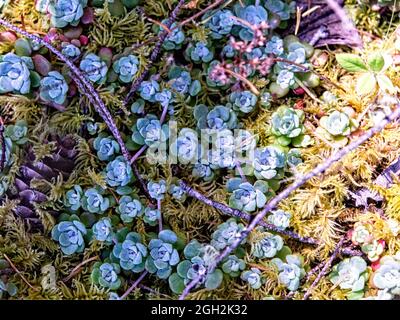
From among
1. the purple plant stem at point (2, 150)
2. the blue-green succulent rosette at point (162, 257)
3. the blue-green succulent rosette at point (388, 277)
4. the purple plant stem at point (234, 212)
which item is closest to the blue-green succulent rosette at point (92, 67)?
the purple plant stem at point (2, 150)

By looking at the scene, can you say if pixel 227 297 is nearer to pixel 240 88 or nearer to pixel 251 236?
pixel 251 236

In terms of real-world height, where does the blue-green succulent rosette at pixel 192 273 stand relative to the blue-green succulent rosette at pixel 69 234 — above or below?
below

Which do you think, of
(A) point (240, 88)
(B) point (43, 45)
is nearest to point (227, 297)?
(A) point (240, 88)

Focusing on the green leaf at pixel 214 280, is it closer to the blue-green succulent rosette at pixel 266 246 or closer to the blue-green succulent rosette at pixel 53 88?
the blue-green succulent rosette at pixel 266 246

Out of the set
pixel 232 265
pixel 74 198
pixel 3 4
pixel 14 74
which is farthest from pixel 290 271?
pixel 3 4

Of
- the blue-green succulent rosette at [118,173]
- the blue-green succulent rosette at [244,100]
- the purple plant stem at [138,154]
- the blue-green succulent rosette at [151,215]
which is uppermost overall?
the blue-green succulent rosette at [244,100]
